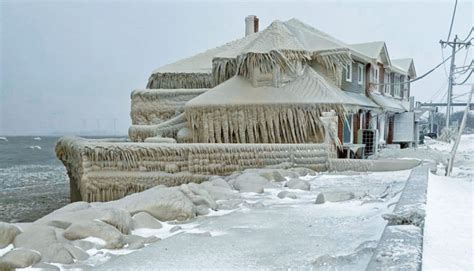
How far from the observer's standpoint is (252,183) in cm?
738

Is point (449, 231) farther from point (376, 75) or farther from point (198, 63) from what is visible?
point (198, 63)

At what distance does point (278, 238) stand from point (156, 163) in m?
6.32

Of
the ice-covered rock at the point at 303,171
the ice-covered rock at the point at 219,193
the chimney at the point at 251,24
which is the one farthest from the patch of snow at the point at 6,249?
the chimney at the point at 251,24

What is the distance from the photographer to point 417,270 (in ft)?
7.79

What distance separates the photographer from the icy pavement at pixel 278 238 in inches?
138

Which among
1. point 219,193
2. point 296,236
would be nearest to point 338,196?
point 219,193

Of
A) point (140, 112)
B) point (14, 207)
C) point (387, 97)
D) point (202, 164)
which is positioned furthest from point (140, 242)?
point (387, 97)

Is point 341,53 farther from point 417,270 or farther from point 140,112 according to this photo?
point 417,270

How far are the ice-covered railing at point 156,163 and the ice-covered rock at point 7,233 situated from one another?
5613 millimetres

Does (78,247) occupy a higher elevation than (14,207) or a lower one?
higher

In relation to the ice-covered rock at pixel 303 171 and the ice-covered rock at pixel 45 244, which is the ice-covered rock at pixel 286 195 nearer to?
the ice-covered rock at pixel 303 171

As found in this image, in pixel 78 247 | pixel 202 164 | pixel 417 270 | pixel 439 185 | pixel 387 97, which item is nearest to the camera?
pixel 417 270

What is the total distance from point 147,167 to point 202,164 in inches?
55.7

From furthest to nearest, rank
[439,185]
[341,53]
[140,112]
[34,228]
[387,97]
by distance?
[387,97] → [140,112] → [341,53] → [439,185] → [34,228]
